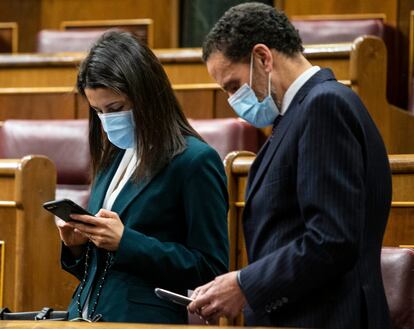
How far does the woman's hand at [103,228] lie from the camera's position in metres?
0.60

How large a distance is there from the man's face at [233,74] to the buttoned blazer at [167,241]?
0.25ft

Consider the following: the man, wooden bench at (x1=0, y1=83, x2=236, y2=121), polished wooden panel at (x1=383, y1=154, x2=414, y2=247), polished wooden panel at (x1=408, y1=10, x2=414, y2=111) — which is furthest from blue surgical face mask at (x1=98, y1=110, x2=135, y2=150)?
polished wooden panel at (x1=408, y1=10, x2=414, y2=111)

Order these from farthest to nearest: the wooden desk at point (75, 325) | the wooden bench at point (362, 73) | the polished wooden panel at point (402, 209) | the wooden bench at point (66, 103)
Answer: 1. the wooden bench at point (66, 103)
2. the wooden bench at point (362, 73)
3. the polished wooden panel at point (402, 209)
4. the wooden desk at point (75, 325)

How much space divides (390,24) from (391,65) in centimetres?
12

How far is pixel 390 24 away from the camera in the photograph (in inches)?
61.0

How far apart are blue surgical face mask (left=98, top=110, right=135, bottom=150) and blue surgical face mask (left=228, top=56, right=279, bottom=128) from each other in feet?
0.34

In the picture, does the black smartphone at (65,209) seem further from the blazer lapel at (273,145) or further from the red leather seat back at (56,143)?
the red leather seat back at (56,143)

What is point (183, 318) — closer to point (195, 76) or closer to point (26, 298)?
point (26, 298)

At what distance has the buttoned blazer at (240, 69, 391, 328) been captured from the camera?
0.48 meters

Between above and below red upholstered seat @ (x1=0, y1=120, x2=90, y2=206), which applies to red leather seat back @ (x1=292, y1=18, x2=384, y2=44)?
above

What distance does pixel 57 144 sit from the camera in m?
1.13

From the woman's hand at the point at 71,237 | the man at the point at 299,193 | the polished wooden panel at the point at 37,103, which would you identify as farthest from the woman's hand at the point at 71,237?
the polished wooden panel at the point at 37,103

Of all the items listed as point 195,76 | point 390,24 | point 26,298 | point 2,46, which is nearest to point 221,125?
point 195,76

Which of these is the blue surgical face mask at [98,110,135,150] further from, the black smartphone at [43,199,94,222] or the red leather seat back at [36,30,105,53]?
the red leather seat back at [36,30,105,53]
